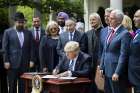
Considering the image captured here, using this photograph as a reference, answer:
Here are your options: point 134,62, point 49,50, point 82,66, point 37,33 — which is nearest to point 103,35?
point 82,66

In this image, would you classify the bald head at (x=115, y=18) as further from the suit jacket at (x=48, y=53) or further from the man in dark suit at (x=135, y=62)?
the suit jacket at (x=48, y=53)

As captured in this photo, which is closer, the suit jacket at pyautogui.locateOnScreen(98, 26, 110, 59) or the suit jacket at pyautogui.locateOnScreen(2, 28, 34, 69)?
the suit jacket at pyautogui.locateOnScreen(98, 26, 110, 59)

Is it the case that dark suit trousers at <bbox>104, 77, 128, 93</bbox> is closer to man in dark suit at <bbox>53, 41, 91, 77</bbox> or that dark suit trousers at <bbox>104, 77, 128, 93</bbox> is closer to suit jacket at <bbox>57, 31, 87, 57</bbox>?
man in dark suit at <bbox>53, 41, 91, 77</bbox>

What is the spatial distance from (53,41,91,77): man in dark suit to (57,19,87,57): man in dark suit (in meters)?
0.91

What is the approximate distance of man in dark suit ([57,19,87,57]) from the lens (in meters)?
9.73

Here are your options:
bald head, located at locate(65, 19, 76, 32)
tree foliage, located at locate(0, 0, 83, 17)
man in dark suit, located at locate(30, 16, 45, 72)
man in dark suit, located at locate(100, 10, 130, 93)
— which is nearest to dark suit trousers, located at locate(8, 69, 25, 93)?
man in dark suit, located at locate(30, 16, 45, 72)

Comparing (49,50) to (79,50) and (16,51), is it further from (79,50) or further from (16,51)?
(79,50)

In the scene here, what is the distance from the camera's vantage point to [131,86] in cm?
800

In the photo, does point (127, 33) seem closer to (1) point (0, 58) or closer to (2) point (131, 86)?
(2) point (131, 86)

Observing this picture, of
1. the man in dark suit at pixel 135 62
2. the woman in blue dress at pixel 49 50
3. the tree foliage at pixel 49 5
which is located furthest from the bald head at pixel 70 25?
the tree foliage at pixel 49 5

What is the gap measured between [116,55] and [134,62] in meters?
0.38

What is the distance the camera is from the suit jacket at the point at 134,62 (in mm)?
7648

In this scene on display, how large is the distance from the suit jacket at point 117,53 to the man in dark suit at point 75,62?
24.2 inches

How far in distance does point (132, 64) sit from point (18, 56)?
3.50 metres
